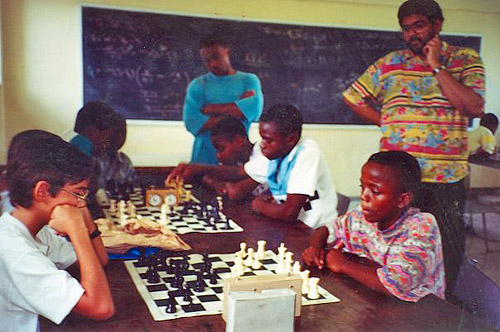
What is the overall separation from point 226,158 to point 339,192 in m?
0.53

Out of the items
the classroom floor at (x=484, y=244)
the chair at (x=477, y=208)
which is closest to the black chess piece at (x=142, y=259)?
the chair at (x=477, y=208)

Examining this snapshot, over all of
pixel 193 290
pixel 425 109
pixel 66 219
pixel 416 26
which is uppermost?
pixel 416 26

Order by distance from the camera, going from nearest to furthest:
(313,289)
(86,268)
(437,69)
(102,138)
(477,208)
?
1. (86,268)
2. (313,289)
3. (102,138)
4. (437,69)
5. (477,208)

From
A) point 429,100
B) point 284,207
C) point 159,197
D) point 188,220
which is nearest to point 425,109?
point 429,100

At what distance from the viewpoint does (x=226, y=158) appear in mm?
2342

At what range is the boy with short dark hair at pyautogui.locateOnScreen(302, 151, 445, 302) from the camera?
1.48 metres

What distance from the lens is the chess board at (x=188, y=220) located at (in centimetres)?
197

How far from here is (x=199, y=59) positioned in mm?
1968

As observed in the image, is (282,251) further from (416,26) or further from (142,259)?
(416,26)

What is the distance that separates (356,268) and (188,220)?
2.66ft

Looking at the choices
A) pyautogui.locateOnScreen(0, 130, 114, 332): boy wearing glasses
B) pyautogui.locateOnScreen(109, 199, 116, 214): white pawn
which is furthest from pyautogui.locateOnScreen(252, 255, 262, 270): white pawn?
pyautogui.locateOnScreen(109, 199, 116, 214): white pawn

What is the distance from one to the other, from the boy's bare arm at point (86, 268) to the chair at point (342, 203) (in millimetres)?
1232

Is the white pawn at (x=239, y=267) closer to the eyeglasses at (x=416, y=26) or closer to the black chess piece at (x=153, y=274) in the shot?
the black chess piece at (x=153, y=274)

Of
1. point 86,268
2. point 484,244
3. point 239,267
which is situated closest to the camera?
point 86,268
